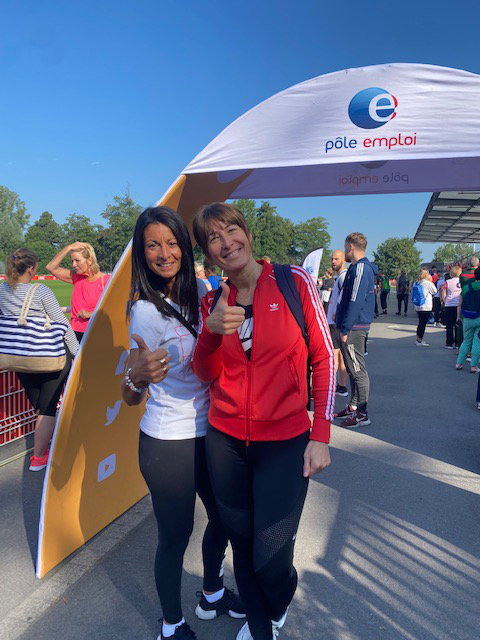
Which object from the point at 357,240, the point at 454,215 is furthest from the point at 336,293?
the point at 454,215

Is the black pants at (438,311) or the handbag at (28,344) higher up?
the handbag at (28,344)

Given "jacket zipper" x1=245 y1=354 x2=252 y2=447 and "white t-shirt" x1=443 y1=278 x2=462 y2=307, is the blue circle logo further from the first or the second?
"white t-shirt" x1=443 y1=278 x2=462 y2=307

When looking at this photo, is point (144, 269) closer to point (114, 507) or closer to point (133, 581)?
point (133, 581)

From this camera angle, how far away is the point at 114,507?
3633 millimetres

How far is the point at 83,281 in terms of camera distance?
5605 millimetres

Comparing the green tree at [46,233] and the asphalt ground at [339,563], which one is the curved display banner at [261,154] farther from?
the green tree at [46,233]

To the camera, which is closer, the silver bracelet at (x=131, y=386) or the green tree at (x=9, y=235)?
the silver bracelet at (x=131, y=386)

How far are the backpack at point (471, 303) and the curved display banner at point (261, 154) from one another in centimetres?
570

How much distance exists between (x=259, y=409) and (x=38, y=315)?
3032 mm

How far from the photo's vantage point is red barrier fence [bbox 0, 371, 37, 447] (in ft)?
17.7

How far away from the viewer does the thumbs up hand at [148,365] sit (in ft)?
6.67

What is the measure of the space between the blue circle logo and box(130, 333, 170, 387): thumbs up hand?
1.94 m

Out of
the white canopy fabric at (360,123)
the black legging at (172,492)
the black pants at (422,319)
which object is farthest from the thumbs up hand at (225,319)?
the black pants at (422,319)

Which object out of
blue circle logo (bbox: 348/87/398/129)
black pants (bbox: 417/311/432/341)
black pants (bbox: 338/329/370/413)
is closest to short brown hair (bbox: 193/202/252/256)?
blue circle logo (bbox: 348/87/398/129)
